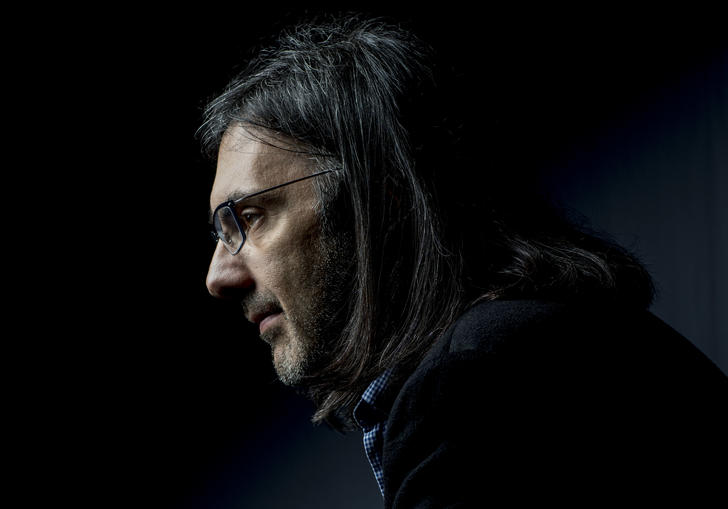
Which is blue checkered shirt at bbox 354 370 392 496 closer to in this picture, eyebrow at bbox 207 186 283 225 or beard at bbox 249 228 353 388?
beard at bbox 249 228 353 388

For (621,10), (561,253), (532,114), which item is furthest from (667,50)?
(561,253)

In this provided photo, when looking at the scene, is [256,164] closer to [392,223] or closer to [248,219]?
[248,219]

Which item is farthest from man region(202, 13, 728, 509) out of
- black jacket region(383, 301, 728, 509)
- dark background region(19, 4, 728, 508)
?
dark background region(19, 4, 728, 508)

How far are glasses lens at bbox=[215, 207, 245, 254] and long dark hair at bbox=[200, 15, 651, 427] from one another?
168mm

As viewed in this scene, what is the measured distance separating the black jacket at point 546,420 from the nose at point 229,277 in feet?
1.68

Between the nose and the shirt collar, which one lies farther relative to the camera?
the nose

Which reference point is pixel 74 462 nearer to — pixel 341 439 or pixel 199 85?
pixel 341 439

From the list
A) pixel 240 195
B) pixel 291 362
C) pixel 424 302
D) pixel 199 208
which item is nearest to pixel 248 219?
pixel 240 195

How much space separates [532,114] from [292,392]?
3.68 ft

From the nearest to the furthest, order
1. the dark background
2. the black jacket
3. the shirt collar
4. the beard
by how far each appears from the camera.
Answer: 1. the black jacket
2. the shirt collar
3. the beard
4. the dark background

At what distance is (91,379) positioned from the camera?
6.40 feet

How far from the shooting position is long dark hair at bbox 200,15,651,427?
1027mm

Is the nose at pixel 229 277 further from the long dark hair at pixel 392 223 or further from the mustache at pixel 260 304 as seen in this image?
the long dark hair at pixel 392 223

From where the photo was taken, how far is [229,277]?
1251mm
